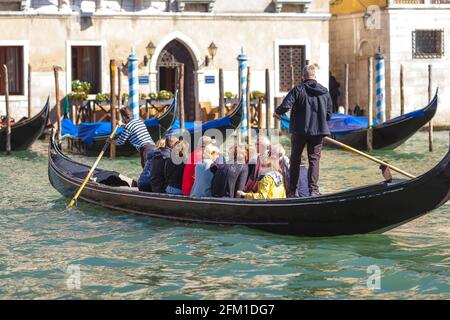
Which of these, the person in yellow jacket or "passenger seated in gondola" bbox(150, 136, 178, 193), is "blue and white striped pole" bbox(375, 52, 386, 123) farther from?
the person in yellow jacket

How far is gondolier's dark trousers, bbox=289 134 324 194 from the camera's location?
21.8 feet

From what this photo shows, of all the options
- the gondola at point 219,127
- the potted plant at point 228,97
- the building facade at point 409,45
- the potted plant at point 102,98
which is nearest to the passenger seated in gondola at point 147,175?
the gondola at point 219,127

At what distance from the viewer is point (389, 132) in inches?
494

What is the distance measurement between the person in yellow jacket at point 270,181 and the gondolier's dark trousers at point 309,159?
0.08 metres

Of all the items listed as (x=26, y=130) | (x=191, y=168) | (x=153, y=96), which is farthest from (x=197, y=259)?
(x=153, y=96)

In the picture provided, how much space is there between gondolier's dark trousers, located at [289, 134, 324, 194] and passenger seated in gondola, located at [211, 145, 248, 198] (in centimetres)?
28

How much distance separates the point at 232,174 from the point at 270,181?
262 mm

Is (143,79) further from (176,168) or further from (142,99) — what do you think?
(176,168)

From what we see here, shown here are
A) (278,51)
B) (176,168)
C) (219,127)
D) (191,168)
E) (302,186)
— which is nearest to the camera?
(302,186)

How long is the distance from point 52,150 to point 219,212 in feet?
8.82

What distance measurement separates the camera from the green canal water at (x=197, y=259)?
17.6ft

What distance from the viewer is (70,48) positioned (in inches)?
571

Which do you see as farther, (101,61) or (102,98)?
(101,61)

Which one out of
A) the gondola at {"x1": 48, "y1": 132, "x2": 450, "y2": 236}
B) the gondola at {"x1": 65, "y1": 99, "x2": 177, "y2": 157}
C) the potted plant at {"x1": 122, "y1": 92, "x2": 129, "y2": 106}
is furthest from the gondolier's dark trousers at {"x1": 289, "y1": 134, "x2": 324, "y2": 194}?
the potted plant at {"x1": 122, "y1": 92, "x2": 129, "y2": 106}
